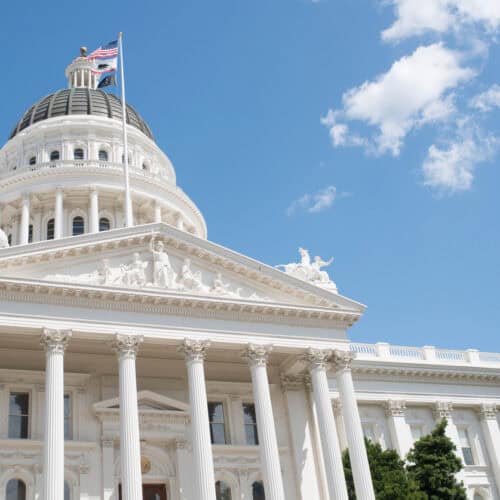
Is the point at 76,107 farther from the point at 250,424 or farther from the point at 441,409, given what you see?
the point at 441,409

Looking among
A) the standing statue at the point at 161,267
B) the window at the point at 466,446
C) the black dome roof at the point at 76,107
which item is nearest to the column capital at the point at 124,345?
the standing statue at the point at 161,267

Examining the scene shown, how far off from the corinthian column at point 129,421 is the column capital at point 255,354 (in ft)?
14.6

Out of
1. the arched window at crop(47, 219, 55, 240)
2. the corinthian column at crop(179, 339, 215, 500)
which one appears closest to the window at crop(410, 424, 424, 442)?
the corinthian column at crop(179, 339, 215, 500)

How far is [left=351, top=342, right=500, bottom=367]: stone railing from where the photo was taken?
3925cm

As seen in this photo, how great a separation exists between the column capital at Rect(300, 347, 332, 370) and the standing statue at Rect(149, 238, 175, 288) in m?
6.27

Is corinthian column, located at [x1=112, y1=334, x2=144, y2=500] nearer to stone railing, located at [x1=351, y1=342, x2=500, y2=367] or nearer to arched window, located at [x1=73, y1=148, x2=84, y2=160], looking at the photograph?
stone railing, located at [x1=351, y1=342, x2=500, y2=367]

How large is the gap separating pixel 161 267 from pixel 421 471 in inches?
529

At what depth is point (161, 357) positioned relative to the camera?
1248 inches

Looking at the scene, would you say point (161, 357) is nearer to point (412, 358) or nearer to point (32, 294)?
point (32, 294)

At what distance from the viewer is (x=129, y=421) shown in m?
25.6

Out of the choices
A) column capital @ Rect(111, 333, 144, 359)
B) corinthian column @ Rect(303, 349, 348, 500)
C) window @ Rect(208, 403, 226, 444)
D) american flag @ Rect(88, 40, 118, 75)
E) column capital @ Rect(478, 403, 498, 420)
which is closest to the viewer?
column capital @ Rect(111, 333, 144, 359)

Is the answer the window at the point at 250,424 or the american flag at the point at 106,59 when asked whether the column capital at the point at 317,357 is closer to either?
the window at the point at 250,424

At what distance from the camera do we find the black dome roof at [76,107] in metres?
54.2

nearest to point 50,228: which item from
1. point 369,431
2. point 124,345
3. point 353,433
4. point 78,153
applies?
point 78,153
